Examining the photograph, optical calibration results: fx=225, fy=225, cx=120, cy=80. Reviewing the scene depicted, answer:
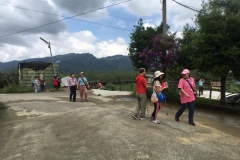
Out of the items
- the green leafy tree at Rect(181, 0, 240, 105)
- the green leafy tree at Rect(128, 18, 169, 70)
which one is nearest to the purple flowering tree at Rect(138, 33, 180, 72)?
the green leafy tree at Rect(181, 0, 240, 105)

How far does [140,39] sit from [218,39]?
8270 millimetres

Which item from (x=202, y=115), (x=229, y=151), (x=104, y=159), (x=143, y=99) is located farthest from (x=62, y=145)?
→ (x=202, y=115)

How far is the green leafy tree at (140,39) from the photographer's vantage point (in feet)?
54.1

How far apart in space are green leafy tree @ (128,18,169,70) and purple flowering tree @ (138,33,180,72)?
4231mm

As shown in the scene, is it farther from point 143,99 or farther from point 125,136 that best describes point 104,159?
point 143,99

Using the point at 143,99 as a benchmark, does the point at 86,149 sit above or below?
below

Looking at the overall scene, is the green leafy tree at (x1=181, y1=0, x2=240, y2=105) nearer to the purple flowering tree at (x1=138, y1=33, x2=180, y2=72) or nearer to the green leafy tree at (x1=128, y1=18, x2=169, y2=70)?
the purple flowering tree at (x1=138, y1=33, x2=180, y2=72)

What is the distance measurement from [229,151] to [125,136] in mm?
2197

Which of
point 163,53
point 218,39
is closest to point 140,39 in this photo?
point 163,53

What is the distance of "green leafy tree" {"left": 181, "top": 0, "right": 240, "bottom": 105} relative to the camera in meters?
8.59

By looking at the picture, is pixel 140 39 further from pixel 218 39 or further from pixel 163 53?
pixel 218 39

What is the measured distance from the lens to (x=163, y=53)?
1183 cm

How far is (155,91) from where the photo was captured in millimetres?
6426

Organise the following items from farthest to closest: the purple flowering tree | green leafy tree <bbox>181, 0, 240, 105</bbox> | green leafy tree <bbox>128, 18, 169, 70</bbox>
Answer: green leafy tree <bbox>128, 18, 169, 70</bbox>, the purple flowering tree, green leafy tree <bbox>181, 0, 240, 105</bbox>
